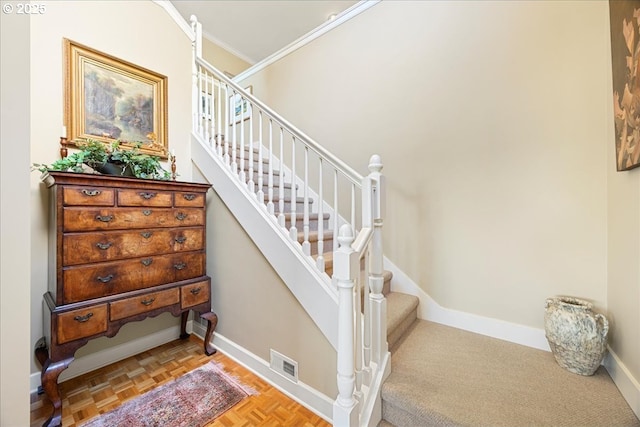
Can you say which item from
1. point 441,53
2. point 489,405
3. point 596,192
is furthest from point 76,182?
point 596,192

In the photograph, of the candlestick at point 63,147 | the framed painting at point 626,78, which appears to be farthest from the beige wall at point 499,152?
the candlestick at point 63,147

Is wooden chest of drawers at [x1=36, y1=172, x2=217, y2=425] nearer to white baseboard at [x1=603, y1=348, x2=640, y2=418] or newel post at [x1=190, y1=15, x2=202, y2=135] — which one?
newel post at [x1=190, y1=15, x2=202, y2=135]

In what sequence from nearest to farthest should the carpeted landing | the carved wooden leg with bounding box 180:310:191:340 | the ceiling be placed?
the carpeted landing, the carved wooden leg with bounding box 180:310:191:340, the ceiling

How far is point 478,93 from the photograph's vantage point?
6.04 feet

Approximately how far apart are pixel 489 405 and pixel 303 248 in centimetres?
120

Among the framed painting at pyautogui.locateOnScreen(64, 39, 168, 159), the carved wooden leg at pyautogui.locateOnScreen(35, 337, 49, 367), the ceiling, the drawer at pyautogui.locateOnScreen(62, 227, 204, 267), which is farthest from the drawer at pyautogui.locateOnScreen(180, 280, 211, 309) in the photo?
the ceiling

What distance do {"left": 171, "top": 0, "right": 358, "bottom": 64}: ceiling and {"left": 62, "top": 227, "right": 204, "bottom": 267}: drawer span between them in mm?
2880

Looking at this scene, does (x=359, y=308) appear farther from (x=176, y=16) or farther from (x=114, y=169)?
(x=176, y=16)

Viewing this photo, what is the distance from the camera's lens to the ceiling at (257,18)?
9.82 feet

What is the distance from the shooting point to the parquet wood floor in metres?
1.44

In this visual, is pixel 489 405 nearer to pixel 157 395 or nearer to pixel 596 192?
pixel 596 192

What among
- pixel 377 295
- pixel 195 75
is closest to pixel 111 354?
pixel 377 295

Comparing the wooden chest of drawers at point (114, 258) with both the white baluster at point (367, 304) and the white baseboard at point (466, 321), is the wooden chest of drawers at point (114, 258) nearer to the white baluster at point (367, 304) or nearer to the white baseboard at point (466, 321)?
the white baluster at point (367, 304)

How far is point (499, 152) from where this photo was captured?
1767mm
